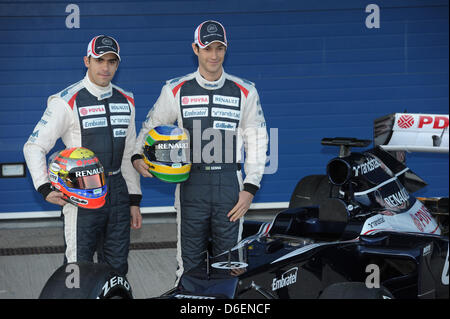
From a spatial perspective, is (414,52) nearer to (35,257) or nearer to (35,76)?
(35,76)

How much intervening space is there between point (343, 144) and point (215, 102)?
934 millimetres

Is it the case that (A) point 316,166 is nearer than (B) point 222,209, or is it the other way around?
(B) point 222,209

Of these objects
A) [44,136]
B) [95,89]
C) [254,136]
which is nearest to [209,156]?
[254,136]

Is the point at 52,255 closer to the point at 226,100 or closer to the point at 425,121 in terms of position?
the point at 226,100

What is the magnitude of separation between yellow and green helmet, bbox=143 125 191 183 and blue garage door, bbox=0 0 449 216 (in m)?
3.29

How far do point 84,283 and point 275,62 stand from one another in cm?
477

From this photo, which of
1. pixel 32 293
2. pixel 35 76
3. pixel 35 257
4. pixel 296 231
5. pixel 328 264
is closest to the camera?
pixel 328 264

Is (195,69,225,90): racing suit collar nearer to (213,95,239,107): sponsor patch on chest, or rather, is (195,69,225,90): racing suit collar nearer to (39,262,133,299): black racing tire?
(213,95,239,107): sponsor patch on chest

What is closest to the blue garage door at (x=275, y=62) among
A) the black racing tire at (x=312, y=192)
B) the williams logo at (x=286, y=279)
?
the black racing tire at (x=312, y=192)

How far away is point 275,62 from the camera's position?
299 inches

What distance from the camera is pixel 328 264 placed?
3863 millimetres
